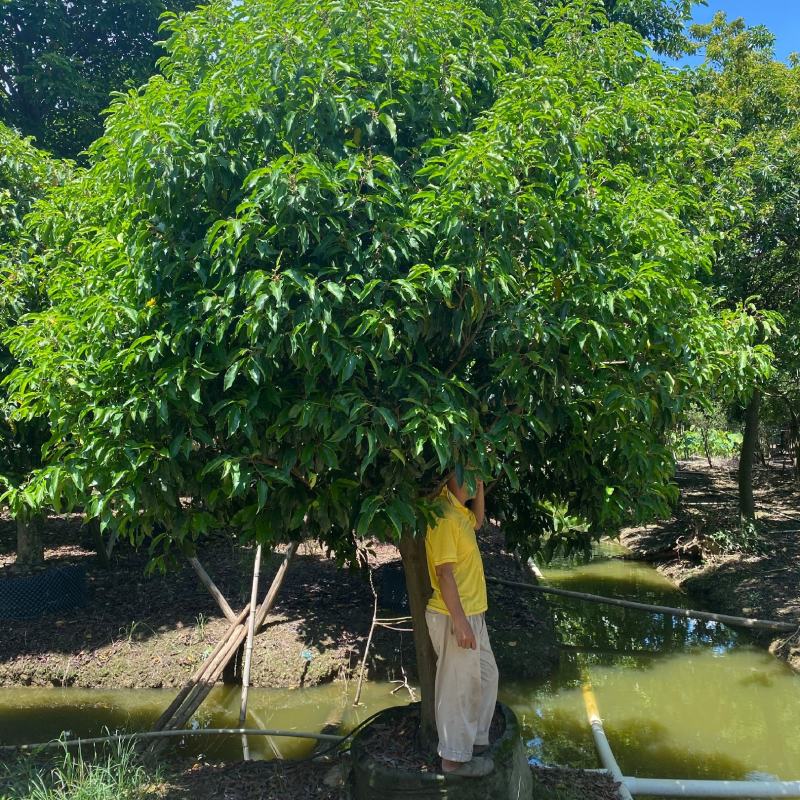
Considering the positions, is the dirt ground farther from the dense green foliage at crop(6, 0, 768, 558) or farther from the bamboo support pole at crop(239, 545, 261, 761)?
the dense green foliage at crop(6, 0, 768, 558)

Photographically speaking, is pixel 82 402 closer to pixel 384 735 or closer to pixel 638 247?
pixel 384 735

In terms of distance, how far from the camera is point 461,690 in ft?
13.2

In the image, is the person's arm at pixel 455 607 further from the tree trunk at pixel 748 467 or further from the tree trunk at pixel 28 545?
the tree trunk at pixel 748 467

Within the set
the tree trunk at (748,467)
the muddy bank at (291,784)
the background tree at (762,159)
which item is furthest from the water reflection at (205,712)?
the tree trunk at (748,467)

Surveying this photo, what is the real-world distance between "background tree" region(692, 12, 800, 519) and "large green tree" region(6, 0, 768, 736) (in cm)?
581

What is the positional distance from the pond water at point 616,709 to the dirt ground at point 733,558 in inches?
21.5

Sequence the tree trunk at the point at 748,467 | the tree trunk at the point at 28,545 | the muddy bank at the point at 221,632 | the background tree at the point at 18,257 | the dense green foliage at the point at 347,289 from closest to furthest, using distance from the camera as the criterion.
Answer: the dense green foliage at the point at 347,289 < the background tree at the point at 18,257 < the muddy bank at the point at 221,632 < the tree trunk at the point at 28,545 < the tree trunk at the point at 748,467

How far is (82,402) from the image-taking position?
3.78m

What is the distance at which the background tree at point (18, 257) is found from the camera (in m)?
6.99

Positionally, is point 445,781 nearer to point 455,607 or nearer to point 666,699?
point 455,607

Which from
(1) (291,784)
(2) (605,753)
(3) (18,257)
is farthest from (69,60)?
(2) (605,753)

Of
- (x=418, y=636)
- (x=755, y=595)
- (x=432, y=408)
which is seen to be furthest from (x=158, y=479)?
(x=755, y=595)

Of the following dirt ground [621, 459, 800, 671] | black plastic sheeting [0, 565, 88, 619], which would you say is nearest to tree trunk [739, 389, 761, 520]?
dirt ground [621, 459, 800, 671]

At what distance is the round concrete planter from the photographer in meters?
3.96
